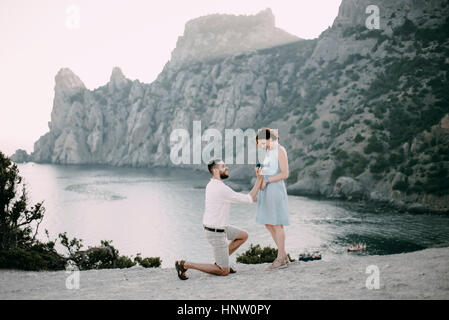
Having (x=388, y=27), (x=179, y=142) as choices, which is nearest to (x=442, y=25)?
(x=388, y=27)

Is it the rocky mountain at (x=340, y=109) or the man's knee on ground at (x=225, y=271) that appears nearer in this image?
the man's knee on ground at (x=225, y=271)

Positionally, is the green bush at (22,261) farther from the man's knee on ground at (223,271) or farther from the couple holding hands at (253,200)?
the man's knee on ground at (223,271)

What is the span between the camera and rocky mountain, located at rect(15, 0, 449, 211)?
281ft

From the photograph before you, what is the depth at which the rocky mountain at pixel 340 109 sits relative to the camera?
281 ft

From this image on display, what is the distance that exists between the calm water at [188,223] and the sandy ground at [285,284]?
42139mm

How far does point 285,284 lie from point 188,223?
6734 cm

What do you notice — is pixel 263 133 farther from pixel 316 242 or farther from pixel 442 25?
pixel 442 25

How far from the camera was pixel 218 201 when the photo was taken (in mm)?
9148

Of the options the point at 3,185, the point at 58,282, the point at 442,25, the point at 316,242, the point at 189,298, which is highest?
the point at 442,25

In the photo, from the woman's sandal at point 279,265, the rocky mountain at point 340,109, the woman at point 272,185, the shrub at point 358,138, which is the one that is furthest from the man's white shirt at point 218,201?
the shrub at point 358,138

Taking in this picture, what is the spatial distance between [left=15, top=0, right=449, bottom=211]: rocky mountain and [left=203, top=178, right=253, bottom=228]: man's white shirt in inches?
2926

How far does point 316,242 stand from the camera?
195 feet

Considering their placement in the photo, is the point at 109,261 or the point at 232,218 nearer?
the point at 109,261

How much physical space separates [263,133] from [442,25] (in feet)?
436
